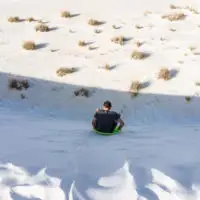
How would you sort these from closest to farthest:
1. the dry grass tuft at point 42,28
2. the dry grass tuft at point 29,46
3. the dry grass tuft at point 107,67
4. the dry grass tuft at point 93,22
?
the dry grass tuft at point 107,67 < the dry grass tuft at point 29,46 < the dry grass tuft at point 42,28 < the dry grass tuft at point 93,22

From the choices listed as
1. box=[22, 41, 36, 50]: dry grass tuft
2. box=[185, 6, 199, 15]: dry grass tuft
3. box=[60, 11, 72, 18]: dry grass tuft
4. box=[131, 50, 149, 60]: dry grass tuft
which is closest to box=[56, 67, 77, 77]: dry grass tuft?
box=[22, 41, 36, 50]: dry grass tuft

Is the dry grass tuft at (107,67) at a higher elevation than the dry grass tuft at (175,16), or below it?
higher

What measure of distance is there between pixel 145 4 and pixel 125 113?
1177cm

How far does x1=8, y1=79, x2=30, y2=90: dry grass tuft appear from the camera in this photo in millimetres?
14297

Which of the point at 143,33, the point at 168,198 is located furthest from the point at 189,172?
the point at 143,33

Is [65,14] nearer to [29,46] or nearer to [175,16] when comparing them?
[29,46]

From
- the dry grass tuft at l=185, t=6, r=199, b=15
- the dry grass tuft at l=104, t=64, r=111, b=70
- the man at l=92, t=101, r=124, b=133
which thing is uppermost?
the man at l=92, t=101, r=124, b=133

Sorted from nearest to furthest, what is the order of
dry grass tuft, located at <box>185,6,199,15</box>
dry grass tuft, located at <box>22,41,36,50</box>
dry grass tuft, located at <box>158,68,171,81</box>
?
1. dry grass tuft, located at <box>158,68,171,81</box>
2. dry grass tuft, located at <box>22,41,36,50</box>
3. dry grass tuft, located at <box>185,6,199,15</box>

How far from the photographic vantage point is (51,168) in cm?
725

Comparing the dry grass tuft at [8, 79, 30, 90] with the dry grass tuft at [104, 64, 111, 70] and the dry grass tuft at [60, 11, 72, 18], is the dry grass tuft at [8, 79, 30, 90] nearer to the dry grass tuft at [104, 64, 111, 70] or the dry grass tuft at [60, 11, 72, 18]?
the dry grass tuft at [104, 64, 111, 70]

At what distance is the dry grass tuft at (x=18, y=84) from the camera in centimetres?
1430

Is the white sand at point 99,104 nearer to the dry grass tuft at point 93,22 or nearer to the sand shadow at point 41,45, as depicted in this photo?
the sand shadow at point 41,45

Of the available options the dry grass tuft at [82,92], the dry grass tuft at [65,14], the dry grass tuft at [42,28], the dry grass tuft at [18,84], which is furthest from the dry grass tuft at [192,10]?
the dry grass tuft at [18,84]

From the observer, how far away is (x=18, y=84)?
1438 cm
